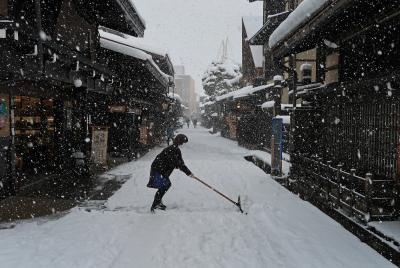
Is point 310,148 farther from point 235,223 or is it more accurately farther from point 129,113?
point 129,113

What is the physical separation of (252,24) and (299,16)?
27769 mm

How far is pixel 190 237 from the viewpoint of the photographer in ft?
21.3

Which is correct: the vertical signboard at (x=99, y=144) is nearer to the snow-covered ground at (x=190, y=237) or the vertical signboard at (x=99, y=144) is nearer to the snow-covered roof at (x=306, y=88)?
the snow-covered ground at (x=190, y=237)

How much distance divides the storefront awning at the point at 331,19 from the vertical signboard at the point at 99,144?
24.3ft

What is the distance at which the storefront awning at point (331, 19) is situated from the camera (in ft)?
20.7

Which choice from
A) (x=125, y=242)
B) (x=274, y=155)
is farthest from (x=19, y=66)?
(x=274, y=155)

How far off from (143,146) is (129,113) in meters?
4.49

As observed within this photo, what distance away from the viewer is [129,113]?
18.1 m

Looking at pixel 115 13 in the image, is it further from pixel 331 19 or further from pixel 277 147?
pixel 331 19

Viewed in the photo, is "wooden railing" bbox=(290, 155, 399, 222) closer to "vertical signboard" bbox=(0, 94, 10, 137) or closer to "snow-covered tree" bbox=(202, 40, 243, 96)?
"vertical signboard" bbox=(0, 94, 10, 137)

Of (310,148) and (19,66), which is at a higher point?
(19,66)

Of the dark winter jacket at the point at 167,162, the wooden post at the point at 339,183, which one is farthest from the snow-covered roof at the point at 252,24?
the wooden post at the point at 339,183

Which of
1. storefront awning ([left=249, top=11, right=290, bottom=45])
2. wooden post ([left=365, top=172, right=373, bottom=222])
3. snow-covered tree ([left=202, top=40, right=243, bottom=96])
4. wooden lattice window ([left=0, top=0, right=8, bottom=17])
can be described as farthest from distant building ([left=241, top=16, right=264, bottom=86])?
wooden post ([left=365, top=172, right=373, bottom=222])

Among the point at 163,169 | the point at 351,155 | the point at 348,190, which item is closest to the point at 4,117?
the point at 163,169
